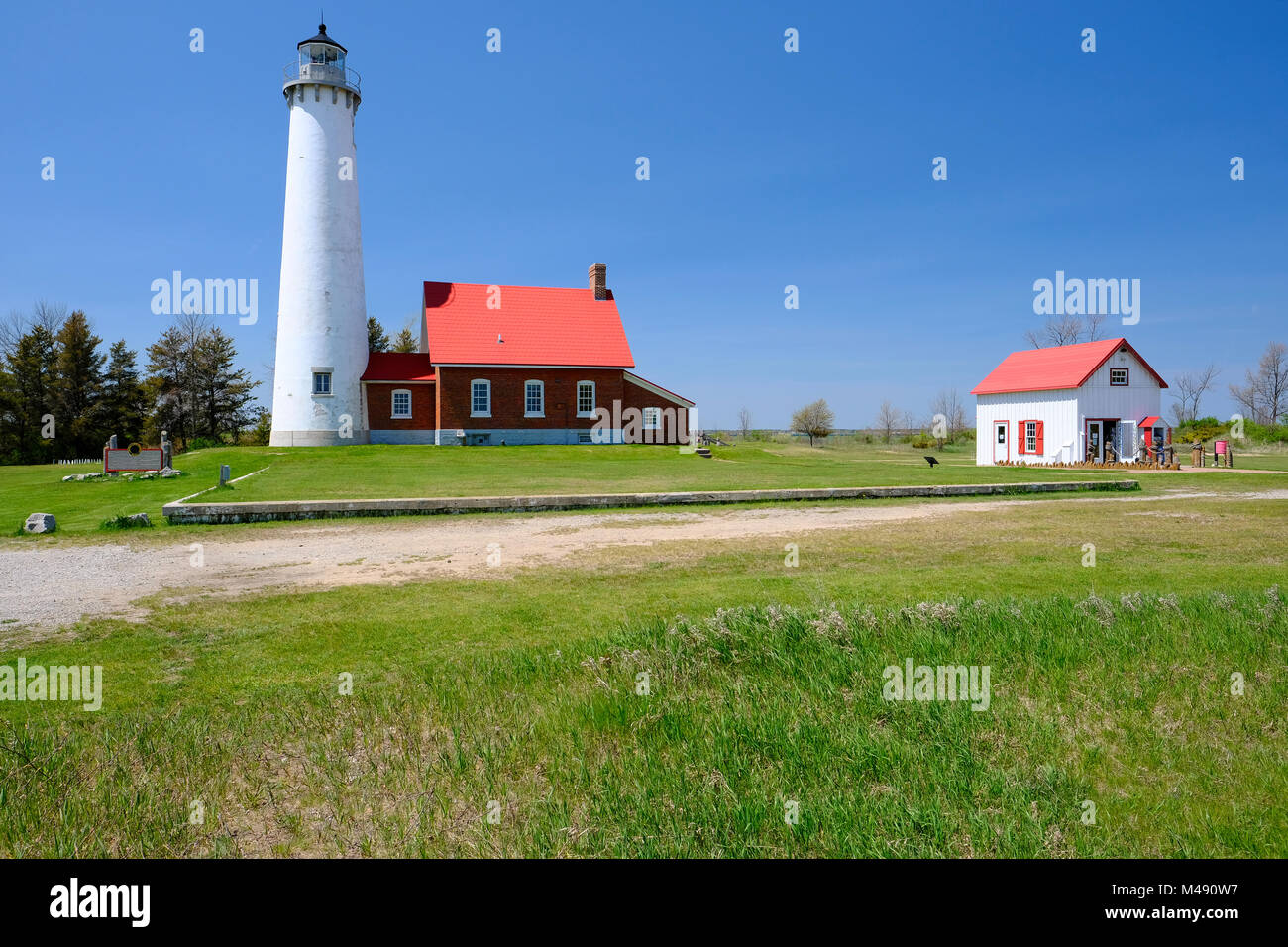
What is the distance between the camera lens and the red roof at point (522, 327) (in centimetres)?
4447

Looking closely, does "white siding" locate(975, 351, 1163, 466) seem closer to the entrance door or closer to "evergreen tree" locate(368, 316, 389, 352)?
the entrance door

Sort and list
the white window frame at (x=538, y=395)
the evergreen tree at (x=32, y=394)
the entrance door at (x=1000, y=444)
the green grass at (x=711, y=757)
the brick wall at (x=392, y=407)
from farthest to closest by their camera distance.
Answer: the evergreen tree at (x=32, y=394)
the white window frame at (x=538, y=395)
the entrance door at (x=1000, y=444)
the brick wall at (x=392, y=407)
the green grass at (x=711, y=757)

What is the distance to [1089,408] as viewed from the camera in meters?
40.1

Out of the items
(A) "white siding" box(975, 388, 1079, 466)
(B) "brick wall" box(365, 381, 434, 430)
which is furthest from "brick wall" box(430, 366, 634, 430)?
(A) "white siding" box(975, 388, 1079, 466)

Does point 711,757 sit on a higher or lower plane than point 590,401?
lower

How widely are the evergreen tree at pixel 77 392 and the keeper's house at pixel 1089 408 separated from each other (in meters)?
59.5

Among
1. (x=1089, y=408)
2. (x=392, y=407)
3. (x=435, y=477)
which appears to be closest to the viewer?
(x=435, y=477)

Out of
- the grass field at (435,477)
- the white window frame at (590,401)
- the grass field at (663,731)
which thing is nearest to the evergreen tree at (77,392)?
the grass field at (435,477)

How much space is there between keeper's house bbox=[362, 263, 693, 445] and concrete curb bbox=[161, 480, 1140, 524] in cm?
2666

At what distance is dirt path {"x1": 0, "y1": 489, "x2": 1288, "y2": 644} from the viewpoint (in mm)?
9016

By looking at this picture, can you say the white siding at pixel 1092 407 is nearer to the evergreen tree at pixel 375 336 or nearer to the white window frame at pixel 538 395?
the white window frame at pixel 538 395

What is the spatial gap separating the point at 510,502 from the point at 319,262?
97.1 feet

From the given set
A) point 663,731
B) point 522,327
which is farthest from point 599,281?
point 663,731

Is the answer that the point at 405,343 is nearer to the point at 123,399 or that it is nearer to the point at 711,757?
the point at 123,399
